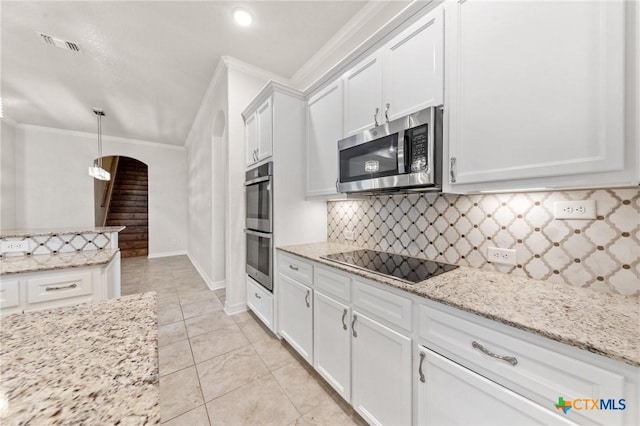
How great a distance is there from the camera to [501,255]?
→ 1304 millimetres

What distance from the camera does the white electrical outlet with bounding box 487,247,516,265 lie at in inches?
49.8

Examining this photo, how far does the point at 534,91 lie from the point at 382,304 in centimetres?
114

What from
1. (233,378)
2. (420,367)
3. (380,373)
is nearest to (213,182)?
(233,378)

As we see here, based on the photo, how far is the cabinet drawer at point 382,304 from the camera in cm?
114

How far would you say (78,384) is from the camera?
1.57 ft

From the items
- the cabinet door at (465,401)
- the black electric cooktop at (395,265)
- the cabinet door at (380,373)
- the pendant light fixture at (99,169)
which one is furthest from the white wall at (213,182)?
the cabinet door at (465,401)

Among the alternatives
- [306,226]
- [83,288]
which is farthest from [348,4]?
[83,288]

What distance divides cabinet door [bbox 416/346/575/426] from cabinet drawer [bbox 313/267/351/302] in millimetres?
502

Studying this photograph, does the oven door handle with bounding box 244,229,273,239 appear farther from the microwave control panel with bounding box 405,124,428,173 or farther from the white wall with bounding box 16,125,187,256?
the white wall with bounding box 16,125,187,256

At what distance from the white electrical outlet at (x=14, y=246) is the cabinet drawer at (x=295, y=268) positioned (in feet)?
6.37

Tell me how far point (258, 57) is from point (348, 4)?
47.0 inches

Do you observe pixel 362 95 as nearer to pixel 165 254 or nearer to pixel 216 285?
pixel 216 285

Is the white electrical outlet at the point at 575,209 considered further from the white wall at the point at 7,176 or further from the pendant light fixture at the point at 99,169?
the white wall at the point at 7,176

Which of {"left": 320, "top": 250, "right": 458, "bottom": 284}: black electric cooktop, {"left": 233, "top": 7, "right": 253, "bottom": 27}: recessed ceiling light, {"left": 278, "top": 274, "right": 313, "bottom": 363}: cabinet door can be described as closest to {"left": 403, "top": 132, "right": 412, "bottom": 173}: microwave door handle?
{"left": 320, "top": 250, "right": 458, "bottom": 284}: black electric cooktop
